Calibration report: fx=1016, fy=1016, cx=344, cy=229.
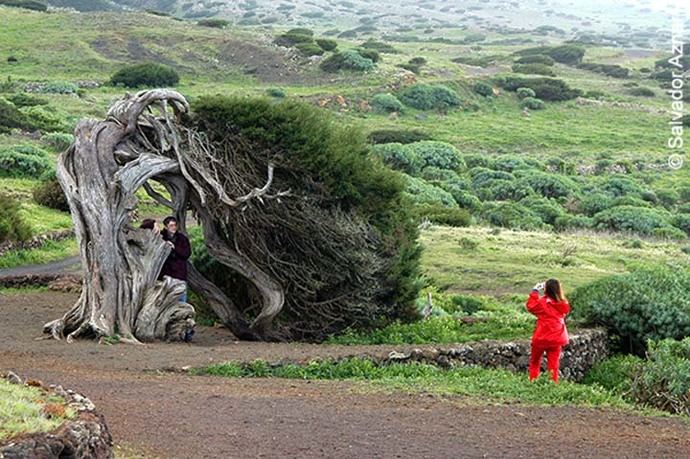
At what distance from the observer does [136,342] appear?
46.9 feet

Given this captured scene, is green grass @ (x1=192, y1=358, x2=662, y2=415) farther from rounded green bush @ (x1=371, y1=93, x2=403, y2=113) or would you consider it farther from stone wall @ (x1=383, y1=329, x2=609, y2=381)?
rounded green bush @ (x1=371, y1=93, x2=403, y2=113)

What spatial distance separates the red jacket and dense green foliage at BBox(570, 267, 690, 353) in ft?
14.0

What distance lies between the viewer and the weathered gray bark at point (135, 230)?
14.7m

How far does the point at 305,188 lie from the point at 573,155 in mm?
44286

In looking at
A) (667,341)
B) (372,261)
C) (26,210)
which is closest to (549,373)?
(667,341)

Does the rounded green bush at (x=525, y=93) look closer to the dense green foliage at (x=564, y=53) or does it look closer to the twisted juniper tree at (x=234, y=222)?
the dense green foliage at (x=564, y=53)

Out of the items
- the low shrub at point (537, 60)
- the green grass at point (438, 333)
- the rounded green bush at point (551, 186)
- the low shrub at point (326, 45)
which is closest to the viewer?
the green grass at point (438, 333)

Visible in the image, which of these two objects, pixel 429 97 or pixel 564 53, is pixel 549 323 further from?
pixel 564 53

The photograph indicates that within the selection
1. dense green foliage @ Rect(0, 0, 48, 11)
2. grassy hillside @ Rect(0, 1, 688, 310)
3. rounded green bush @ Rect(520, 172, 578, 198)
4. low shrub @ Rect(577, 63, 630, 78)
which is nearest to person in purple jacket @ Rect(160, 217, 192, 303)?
grassy hillside @ Rect(0, 1, 688, 310)

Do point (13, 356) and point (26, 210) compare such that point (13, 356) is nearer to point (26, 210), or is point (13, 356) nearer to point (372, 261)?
point (372, 261)

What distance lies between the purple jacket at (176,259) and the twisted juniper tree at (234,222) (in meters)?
0.19

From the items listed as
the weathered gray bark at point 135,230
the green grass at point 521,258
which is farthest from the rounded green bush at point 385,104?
the weathered gray bark at point 135,230

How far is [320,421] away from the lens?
914 cm

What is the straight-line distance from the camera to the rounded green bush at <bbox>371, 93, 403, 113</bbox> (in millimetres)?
66312
